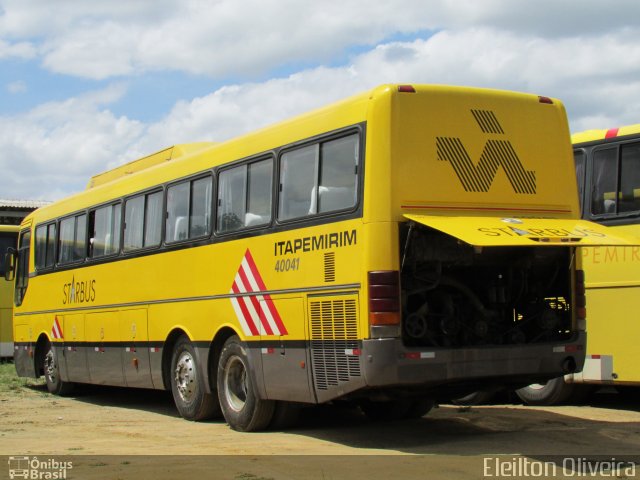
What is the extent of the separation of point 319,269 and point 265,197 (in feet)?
5.05

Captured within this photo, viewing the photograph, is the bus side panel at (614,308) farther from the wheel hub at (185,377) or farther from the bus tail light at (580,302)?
the wheel hub at (185,377)

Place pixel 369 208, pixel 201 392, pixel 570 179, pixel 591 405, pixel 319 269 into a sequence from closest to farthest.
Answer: pixel 369 208, pixel 319 269, pixel 570 179, pixel 201 392, pixel 591 405

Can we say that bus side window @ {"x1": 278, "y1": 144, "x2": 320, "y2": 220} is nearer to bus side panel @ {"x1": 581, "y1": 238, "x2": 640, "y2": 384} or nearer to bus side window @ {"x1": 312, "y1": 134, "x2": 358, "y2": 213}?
bus side window @ {"x1": 312, "y1": 134, "x2": 358, "y2": 213}

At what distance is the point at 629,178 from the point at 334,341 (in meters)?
5.28

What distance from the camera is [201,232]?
43.0ft

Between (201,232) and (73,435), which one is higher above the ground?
(201,232)

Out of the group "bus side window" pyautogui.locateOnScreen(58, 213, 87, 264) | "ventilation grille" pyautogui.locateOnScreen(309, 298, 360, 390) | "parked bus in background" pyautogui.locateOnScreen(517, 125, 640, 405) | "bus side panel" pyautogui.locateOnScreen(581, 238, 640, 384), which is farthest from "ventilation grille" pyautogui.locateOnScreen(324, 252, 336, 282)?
"bus side window" pyautogui.locateOnScreen(58, 213, 87, 264)

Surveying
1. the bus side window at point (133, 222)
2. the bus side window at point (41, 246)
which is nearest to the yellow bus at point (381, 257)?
the bus side window at point (133, 222)

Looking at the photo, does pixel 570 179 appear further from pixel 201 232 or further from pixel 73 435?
pixel 73 435

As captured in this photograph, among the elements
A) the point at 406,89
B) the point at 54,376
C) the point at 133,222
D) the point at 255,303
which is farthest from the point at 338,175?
the point at 54,376

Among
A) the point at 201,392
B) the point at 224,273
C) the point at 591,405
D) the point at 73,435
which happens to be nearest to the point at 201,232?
the point at 224,273

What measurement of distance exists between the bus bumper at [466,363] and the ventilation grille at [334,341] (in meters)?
0.29

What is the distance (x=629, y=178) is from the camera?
13.3 m

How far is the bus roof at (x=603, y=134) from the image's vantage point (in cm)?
1347
